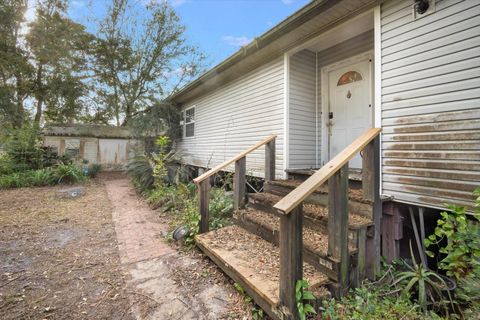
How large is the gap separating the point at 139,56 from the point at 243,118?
40.4ft

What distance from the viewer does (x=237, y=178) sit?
11.9 ft

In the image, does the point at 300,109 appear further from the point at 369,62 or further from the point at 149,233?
the point at 149,233

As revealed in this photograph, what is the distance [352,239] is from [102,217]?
15.7 ft

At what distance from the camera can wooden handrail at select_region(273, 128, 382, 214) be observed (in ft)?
5.56

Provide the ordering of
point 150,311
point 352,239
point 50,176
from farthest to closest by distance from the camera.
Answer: point 50,176, point 352,239, point 150,311

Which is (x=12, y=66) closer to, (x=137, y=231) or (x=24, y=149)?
(x=24, y=149)

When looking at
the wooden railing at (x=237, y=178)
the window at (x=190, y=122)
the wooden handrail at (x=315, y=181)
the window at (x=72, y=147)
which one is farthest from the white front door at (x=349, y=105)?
the window at (x=72, y=147)

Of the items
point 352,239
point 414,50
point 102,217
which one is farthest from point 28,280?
point 414,50

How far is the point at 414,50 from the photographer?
2.59 m

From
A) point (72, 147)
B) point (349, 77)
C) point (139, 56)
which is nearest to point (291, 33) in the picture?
point (349, 77)

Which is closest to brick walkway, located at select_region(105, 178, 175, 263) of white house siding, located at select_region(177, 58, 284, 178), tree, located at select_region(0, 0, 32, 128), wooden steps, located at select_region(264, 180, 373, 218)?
wooden steps, located at select_region(264, 180, 373, 218)

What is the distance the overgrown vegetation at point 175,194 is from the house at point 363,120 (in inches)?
19.7

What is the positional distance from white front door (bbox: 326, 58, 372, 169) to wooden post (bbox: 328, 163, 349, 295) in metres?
2.18

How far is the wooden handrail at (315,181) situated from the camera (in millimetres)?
1695
